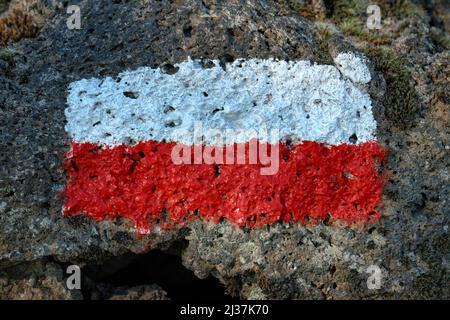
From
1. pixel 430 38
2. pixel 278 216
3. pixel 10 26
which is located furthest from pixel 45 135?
pixel 430 38

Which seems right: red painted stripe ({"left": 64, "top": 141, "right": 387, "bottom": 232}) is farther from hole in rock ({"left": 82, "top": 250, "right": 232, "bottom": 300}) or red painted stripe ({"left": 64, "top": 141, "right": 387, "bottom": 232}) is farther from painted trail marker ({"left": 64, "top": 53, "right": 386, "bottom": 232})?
hole in rock ({"left": 82, "top": 250, "right": 232, "bottom": 300})

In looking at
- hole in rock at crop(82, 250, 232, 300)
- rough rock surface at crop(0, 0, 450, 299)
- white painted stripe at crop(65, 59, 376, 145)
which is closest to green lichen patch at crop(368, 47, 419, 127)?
rough rock surface at crop(0, 0, 450, 299)

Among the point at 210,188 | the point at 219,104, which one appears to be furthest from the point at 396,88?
the point at 210,188

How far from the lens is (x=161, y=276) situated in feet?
24.8

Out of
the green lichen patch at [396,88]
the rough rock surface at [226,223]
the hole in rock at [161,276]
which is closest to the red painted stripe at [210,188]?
the rough rock surface at [226,223]

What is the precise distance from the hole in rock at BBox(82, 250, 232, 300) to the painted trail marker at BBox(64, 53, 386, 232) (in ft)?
5.31

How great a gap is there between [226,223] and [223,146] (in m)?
0.80

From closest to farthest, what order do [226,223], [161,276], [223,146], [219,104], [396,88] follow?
[226,223]
[223,146]
[219,104]
[396,88]
[161,276]

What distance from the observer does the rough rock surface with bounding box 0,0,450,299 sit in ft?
18.2

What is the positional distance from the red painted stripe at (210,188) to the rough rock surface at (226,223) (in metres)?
0.14

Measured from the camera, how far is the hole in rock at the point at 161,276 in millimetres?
7121

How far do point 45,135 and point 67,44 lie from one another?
3.83ft

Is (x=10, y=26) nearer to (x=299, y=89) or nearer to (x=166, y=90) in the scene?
(x=166, y=90)

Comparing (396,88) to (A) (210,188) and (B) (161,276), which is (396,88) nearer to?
(A) (210,188)
